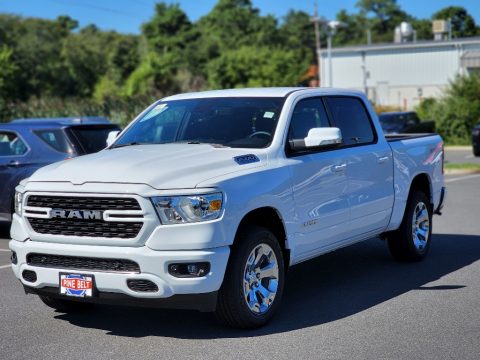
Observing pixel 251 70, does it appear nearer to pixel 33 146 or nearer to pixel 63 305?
pixel 33 146

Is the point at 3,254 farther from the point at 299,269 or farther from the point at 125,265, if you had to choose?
the point at 125,265

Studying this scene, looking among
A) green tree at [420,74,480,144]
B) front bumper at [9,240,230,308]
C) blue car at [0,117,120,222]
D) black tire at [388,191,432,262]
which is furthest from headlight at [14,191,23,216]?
green tree at [420,74,480,144]

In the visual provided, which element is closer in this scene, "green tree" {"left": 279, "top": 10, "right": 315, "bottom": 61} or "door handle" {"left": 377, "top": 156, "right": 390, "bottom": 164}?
"door handle" {"left": 377, "top": 156, "right": 390, "bottom": 164}

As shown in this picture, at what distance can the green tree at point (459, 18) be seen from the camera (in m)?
110

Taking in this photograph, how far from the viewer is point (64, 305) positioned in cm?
690

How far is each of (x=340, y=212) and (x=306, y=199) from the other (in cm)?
64

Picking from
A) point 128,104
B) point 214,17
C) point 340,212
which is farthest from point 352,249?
point 214,17

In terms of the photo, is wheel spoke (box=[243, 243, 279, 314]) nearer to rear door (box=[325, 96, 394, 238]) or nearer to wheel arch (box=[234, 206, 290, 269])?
wheel arch (box=[234, 206, 290, 269])

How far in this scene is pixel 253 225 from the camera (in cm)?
627

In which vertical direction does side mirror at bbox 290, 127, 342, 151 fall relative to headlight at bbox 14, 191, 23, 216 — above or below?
above

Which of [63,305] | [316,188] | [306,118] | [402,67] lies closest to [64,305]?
[63,305]

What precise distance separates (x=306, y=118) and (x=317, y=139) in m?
0.61

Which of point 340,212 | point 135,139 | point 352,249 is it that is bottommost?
point 352,249

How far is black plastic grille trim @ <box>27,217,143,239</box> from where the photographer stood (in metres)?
5.75
